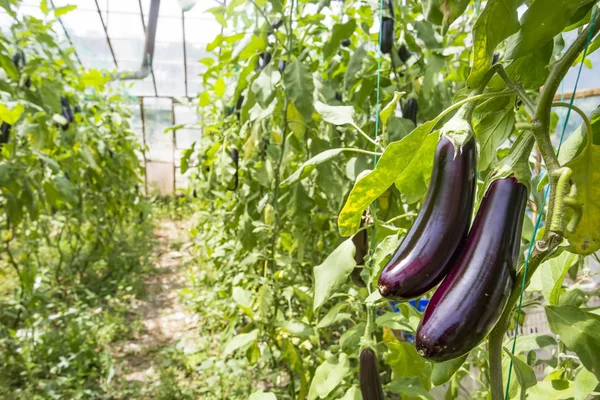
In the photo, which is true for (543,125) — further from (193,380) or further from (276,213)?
(193,380)

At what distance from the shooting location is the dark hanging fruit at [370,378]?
2.20 feet

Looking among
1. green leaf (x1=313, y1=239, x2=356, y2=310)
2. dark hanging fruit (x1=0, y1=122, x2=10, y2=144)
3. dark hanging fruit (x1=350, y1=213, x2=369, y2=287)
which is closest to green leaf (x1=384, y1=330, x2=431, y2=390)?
dark hanging fruit (x1=350, y1=213, x2=369, y2=287)

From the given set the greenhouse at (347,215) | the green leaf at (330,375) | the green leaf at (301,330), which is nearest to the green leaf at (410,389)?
the greenhouse at (347,215)

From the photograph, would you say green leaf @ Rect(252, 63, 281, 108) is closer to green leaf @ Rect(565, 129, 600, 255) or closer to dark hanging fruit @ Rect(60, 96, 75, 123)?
green leaf @ Rect(565, 129, 600, 255)

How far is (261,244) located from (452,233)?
4.81 ft

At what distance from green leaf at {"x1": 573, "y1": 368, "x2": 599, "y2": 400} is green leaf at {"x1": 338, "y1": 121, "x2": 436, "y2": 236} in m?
0.36

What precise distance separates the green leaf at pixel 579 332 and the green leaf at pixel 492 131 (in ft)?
0.60

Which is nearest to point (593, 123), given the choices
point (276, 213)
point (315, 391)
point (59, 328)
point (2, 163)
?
point (315, 391)

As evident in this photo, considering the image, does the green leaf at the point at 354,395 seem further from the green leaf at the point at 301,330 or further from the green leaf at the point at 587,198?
the green leaf at the point at 587,198

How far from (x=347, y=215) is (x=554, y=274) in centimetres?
33

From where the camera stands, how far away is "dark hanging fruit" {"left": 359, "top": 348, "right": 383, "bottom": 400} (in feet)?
2.20

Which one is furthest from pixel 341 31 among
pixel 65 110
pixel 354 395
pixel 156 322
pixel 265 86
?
pixel 156 322

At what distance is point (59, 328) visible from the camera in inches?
105

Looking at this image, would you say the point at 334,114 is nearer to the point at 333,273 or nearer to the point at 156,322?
the point at 333,273
